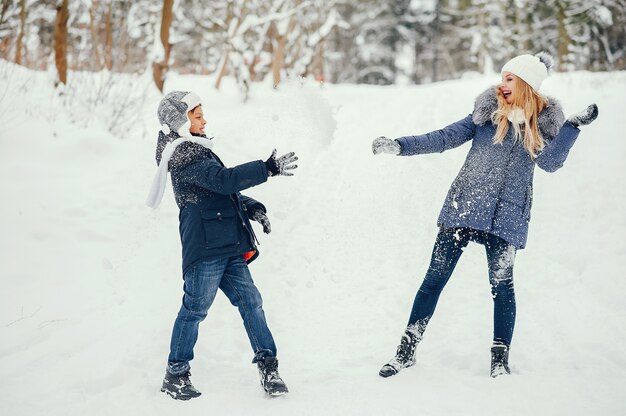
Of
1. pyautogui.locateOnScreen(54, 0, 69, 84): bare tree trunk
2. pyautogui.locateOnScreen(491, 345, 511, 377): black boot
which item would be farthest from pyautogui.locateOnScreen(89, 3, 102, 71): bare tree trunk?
pyautogui.locateOnScreen(491, 345, 511, 377): black boot

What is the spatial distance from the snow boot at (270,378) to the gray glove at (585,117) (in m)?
2.09

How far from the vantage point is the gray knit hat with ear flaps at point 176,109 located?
9.65ft

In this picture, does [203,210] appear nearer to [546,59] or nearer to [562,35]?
[546,59]

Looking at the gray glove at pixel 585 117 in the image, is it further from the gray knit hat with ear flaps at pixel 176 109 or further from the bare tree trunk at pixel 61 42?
the bare tree trunk at pixel 61 42

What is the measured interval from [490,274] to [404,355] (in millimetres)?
707

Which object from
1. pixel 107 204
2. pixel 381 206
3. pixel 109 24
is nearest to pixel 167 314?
pixel 107 204

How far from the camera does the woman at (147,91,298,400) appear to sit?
2.90 metres

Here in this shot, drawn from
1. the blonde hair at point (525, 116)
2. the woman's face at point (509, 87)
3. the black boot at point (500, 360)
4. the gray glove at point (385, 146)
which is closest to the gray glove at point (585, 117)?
the blonde hair at point (525, 116)

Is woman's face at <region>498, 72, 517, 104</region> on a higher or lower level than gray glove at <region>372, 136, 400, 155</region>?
higher

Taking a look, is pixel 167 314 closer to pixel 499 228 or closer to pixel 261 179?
pixel 261 179

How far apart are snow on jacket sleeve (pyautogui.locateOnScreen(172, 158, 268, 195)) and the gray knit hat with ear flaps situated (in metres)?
0.24

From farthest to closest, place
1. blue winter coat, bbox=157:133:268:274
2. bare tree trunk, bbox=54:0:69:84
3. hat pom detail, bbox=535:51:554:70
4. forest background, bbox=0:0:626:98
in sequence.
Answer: forest background, bbox=0:0:626:98
bare tree trunk, bbox=54:0:69:84
hat pom detail, bbox=535:51:554:70
blue winter coat, bbox=157:133:268:274

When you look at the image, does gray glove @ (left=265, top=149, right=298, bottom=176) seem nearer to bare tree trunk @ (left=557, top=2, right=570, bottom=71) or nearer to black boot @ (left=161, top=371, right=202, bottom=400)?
black boot @ (left=161, top=371, right=202, bottom=400)

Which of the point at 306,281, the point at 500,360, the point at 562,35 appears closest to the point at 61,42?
the point at 306,281
